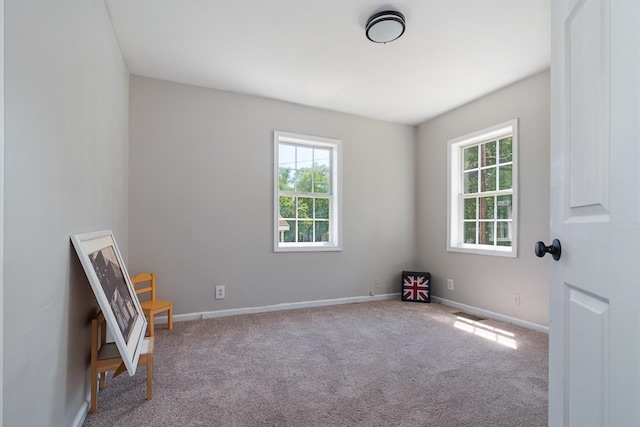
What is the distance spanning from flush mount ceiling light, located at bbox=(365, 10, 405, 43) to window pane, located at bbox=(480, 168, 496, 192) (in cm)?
210

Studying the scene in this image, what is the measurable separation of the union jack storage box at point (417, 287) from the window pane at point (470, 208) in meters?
0.95

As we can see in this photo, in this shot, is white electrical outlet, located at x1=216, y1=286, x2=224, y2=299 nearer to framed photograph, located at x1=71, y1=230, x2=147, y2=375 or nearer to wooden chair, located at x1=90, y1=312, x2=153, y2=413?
framed photograph, located at x1=71, y1=230, x2=147, y2=375

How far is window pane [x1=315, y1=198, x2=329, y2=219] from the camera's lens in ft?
13.6

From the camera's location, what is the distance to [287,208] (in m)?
3.96

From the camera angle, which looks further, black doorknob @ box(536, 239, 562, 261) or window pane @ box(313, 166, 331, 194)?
window pane @ box(313, 166, 331, 194)

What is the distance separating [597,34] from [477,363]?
2.28m

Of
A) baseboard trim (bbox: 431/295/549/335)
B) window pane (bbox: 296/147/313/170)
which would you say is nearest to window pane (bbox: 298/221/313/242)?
window pane (bbox: 296/147/313/170)

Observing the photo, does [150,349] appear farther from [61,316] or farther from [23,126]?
[23,126]

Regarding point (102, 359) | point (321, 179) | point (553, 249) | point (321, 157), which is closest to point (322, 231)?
point (321, 179)

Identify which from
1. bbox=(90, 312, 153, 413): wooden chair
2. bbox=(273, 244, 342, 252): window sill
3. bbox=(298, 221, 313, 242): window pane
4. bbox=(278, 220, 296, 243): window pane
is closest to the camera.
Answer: bbox=(90, 312, 153, 413): wooden chair

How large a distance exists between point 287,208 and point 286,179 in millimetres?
365

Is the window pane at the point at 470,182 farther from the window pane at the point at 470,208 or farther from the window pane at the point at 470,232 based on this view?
the window pane at the point at 470,232

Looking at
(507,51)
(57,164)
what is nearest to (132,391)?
(57,164)

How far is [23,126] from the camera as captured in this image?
1.08 metres
